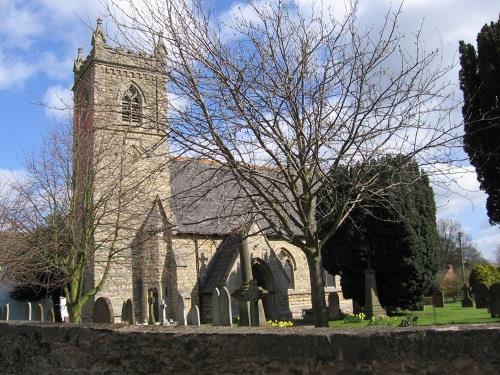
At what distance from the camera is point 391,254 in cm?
2033

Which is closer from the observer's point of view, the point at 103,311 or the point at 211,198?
the point at 211,198

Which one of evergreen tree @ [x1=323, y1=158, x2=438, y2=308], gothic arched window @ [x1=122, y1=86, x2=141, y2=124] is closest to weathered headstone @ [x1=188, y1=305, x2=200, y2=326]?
evergreen tree @ [x1=323, y1=158, x2=438, y2=308]

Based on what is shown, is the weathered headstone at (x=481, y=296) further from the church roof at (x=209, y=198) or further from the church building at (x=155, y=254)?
the church roof at (x=209, y=198)

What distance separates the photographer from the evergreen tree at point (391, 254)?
65.2ft

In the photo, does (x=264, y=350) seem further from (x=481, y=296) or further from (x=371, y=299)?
(x=481, y=296)

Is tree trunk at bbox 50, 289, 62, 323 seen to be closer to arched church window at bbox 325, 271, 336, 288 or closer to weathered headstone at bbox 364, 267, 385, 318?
arched church window at bbox 325, 271, 336, 288

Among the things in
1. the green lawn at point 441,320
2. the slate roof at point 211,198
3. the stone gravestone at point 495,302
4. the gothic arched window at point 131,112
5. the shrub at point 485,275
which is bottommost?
Answer: the green lawn at point 441,320

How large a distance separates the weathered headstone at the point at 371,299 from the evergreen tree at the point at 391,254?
1.41 metres

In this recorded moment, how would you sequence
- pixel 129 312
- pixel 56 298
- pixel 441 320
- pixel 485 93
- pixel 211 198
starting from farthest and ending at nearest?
pixel 56 298
pixel 129 312
pixel 441 320
pixel 485 93
pixel 211 198

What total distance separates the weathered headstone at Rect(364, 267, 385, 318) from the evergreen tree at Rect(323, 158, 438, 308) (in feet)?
4.63

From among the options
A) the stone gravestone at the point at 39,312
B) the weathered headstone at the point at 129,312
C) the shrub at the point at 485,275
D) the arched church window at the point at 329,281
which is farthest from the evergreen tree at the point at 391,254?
the stone gravestone at the point at 39,312

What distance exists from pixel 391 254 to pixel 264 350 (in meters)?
17.0

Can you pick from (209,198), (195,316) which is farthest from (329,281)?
(209,198)

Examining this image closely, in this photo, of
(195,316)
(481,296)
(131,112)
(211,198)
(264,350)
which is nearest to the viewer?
(264,350)
